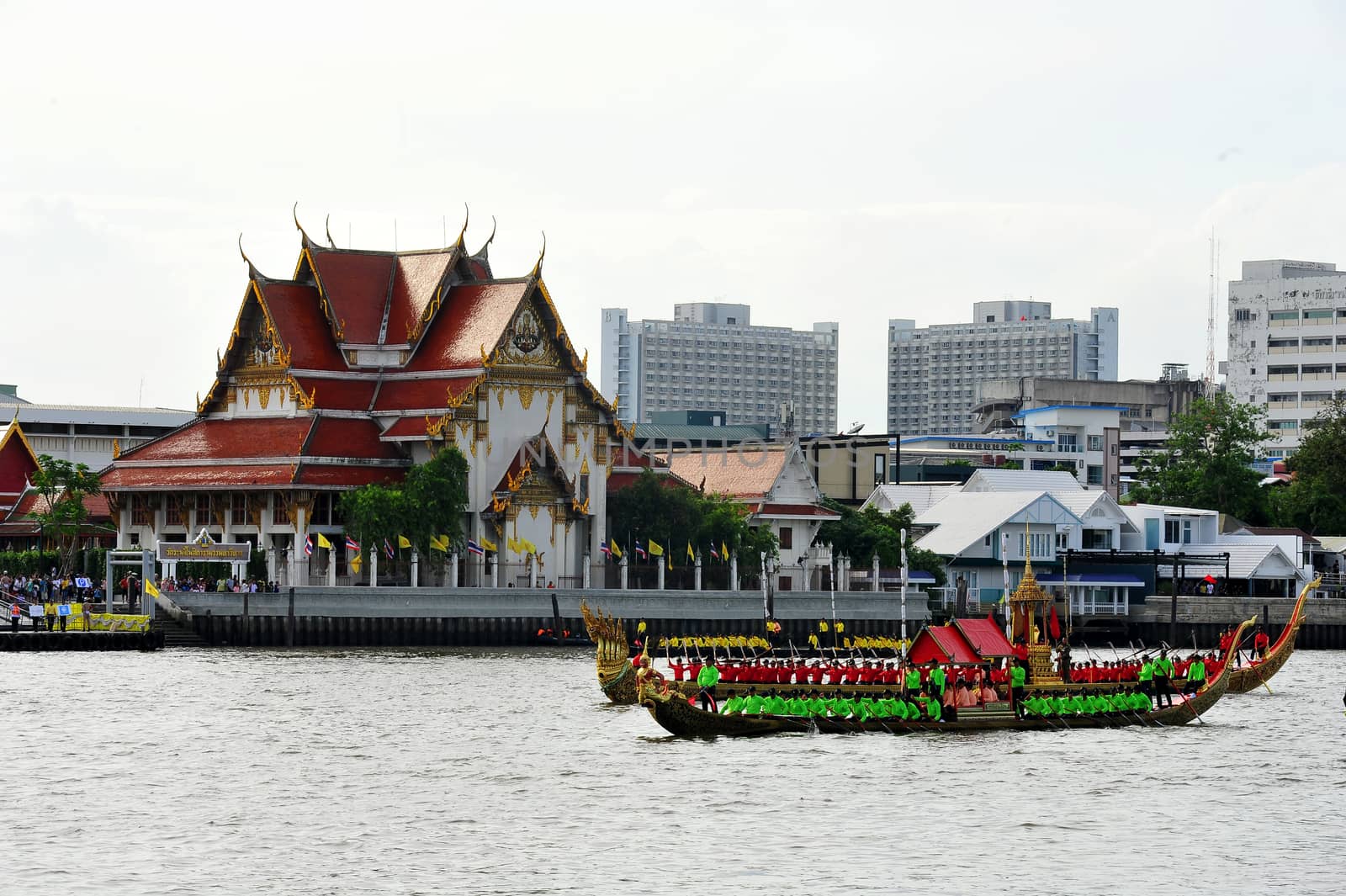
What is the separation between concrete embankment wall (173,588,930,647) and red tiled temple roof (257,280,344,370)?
16.0 metres

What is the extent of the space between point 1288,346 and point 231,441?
96.4 m

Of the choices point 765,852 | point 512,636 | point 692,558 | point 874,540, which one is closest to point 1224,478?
point 874,540

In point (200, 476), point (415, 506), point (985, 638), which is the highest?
point (200, 476)

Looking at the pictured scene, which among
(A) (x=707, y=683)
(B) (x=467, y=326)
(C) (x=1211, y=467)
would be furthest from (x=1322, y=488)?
(A) (x=707, y=683)

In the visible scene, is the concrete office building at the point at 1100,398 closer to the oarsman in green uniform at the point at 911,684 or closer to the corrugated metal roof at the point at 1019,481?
the corrugated metal roof at the point at 1019,481

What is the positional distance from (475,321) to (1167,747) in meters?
48.5

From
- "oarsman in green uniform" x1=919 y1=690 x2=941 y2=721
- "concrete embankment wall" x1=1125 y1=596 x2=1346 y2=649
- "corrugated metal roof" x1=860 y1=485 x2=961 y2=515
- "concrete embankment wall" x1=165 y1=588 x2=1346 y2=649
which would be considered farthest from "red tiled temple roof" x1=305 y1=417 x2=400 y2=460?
"oarsman in green uniform" x1=919 y1=690 x2=941 y2=721

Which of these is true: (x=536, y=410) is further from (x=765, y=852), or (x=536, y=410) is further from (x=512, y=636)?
(x=765, y=852)

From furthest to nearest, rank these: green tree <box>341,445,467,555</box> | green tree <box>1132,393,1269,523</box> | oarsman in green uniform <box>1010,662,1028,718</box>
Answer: green tree <box>1132,393,1269,523</box> → green tree <box>341,445,467,555</box> → oarsman in green uniform <box>1010,662,1028,718</box>

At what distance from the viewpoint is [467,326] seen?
319 feet

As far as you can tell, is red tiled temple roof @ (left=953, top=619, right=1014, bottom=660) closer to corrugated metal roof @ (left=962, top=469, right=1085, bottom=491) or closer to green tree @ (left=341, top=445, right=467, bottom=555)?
green tree @ (left=341, top=445, right=467, bottom=555)

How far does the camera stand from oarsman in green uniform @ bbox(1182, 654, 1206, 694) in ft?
202

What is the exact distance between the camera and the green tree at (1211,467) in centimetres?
13150

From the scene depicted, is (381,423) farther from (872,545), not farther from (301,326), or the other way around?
(872,545)
